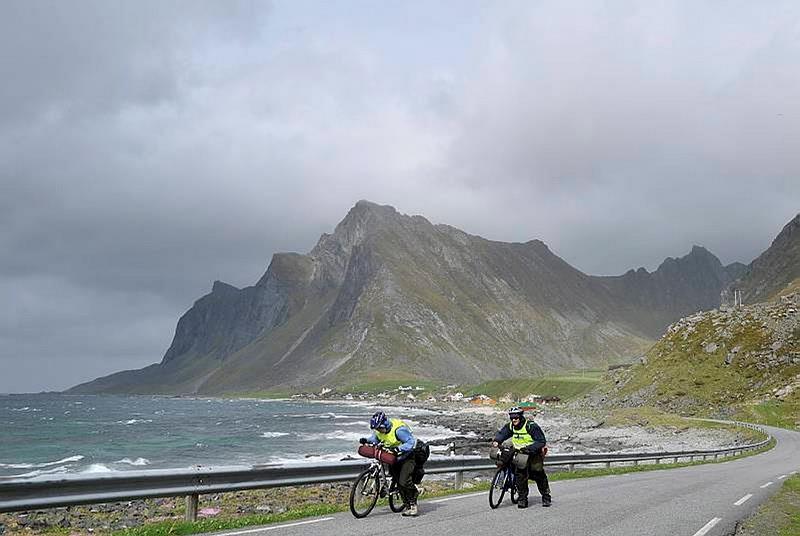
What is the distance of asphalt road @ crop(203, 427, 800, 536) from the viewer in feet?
40.4

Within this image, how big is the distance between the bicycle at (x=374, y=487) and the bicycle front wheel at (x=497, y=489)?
87.8 inches

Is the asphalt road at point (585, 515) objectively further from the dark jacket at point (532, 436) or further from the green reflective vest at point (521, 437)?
the green reflective vest at point (521, 437)

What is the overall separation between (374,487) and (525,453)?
12.5 ft

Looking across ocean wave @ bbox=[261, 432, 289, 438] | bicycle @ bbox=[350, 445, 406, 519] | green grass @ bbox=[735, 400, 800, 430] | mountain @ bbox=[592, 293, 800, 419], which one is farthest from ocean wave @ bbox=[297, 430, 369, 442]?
bicycle @ bbox=[350, 445, 406, 519]

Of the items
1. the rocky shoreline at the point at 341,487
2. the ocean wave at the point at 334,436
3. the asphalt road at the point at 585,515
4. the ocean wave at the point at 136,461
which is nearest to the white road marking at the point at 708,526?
the asphalt road at the point at 585,515

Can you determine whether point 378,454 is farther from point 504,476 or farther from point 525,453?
point 525,453

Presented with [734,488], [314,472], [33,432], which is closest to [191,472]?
[314,472]

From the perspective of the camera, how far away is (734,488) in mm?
21484

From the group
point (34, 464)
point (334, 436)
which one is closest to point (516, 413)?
point (34, 464)

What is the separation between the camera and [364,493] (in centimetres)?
1403

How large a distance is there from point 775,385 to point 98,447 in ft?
259

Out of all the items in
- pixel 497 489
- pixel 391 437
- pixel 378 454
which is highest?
pixel 391 437

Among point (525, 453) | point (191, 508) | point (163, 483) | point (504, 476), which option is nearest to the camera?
point (163, 483)

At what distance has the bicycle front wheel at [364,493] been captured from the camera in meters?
13.7
